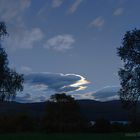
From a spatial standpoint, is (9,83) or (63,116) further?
(63,116)

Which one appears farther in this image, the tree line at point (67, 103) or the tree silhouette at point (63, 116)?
the tree silhouette at point (63, 116)

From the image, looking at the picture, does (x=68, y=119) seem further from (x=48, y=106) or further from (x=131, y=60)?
(x=131, y=60)

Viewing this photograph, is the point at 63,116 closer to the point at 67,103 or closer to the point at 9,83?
the point at 67,103

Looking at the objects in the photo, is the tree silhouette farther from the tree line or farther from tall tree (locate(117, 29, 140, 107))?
tall tree (locate(117, 29, 140, 107))

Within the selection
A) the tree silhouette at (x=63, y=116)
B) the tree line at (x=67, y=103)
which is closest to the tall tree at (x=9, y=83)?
the tree line at (x=67, y=103)

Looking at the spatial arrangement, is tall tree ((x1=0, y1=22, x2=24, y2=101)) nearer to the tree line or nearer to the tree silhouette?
the tree line

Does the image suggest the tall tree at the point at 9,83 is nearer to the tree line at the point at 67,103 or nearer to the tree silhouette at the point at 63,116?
the tree line at the point at 67,103

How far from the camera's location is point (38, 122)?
112312mm

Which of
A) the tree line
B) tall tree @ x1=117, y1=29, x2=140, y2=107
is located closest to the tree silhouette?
the tree line

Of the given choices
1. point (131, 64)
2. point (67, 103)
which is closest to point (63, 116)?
point (67, 103)

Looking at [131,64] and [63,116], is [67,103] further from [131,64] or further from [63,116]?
[131,64]

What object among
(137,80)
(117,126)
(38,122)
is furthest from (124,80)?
(38,122)

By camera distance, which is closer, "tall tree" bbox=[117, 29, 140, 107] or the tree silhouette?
"tall tree" bbox=[117, 29, 140, 107]

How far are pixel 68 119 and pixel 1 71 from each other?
4737 cm
